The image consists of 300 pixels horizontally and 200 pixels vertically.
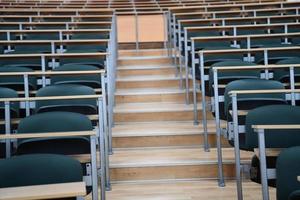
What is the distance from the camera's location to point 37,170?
54.2 inches

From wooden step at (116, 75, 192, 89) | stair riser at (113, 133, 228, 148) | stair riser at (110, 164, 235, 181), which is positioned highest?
wooden step at (116, 75, 192, 89)

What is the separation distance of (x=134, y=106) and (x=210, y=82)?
612 millimetres

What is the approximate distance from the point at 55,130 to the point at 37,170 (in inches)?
18.6

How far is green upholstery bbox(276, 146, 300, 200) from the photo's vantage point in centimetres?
140

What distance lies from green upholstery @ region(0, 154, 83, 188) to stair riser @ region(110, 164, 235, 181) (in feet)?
3.07

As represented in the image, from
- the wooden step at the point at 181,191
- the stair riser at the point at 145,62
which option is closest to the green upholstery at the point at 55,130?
the wooden step at the point at 181,191

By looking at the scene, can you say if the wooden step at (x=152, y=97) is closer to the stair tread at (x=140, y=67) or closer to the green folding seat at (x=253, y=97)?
the stair tread at (x=140, y=67)

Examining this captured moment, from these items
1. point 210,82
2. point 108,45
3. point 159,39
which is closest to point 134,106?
point 108,45

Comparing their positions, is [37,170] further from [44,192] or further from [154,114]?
[154,114]

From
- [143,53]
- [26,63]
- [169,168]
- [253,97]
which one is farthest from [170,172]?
[143,53]

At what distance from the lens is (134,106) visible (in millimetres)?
3025

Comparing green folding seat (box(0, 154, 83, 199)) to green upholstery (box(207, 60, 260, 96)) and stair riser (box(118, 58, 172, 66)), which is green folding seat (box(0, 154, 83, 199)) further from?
stair riser (box(118, 58, 172, 66))

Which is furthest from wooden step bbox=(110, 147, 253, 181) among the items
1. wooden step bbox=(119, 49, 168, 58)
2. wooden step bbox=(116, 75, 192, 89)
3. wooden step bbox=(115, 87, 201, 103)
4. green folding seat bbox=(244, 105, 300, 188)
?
wooden step bbox=(119, 49, 168, 58)

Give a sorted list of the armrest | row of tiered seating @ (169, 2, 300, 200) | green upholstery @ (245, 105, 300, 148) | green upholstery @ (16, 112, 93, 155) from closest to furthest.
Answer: the armrest, row of tiered seating @ (169, 2, 300, 200), green upholstery @ (16, 112, 93, 155), green upholstery @ (245, 105, 300, 148)
